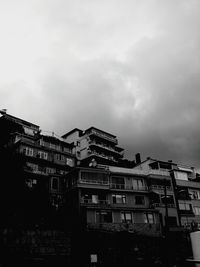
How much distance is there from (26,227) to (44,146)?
33674 mm

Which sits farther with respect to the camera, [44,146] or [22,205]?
[44,146]

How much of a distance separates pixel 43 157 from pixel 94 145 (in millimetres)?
17251

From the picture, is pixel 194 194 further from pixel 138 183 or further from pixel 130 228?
pixel 130 228

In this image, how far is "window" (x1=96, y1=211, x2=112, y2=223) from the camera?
4515cm

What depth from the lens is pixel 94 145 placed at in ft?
241


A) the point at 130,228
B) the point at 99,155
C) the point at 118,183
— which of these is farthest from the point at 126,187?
the point at 99,155

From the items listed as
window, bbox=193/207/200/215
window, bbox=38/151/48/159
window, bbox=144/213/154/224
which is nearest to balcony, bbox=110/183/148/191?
window, bbox=144/213/154/224

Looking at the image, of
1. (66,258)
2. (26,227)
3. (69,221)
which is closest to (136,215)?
(69,221)

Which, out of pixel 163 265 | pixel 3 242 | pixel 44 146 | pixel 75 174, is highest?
pixel 44 146

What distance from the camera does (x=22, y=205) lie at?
35688 millimetres

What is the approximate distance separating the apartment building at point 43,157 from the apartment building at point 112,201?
3.89 metres

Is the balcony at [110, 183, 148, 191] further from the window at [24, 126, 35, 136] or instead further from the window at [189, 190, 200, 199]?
the window at [24, 126, 35, 136]

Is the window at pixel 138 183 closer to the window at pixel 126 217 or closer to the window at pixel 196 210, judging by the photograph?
the window at pixel 126 217

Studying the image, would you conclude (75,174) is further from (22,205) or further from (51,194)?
(22,205)
